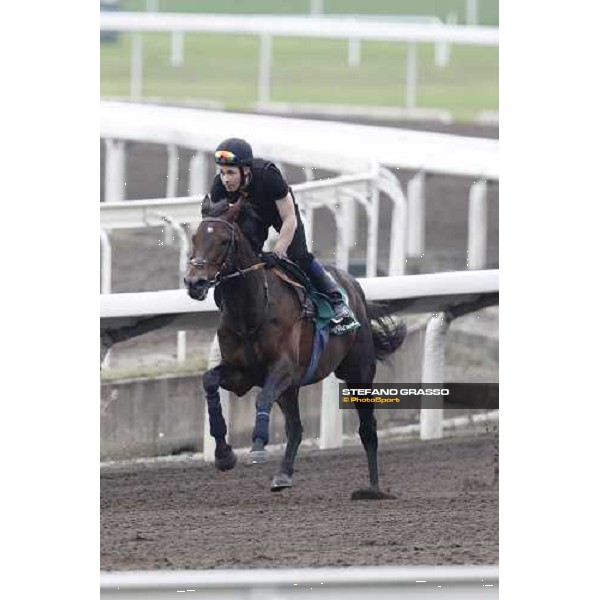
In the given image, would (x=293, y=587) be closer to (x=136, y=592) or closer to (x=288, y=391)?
(x=136, y=592)

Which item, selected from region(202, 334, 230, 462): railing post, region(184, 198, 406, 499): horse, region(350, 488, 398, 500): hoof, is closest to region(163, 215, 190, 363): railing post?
region(202, 334, 230, 462): railing post

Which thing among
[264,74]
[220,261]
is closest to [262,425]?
[220,261]

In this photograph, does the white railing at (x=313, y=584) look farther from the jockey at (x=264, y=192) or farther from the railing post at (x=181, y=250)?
the railing post at (x=181, y=250)

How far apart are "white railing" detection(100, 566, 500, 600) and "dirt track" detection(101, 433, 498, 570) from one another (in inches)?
31.5

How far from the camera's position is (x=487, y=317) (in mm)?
10633

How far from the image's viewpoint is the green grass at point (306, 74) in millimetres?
18156

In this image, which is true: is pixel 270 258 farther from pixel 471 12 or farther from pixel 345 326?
pixel 471 12

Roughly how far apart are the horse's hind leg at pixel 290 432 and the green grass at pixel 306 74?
10.0m

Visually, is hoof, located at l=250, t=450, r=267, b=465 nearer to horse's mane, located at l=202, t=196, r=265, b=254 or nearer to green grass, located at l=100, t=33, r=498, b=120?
horse's mane, located at l=202, t=196, r=265, b=254

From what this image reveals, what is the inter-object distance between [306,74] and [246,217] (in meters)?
13.7

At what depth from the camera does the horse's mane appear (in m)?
6.33

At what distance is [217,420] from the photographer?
21.3ft
